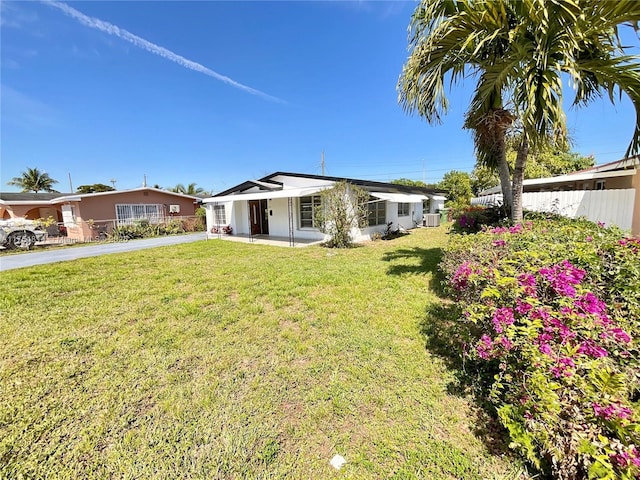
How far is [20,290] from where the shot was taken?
7.68 meters

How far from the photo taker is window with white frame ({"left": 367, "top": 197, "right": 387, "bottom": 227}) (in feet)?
59.8

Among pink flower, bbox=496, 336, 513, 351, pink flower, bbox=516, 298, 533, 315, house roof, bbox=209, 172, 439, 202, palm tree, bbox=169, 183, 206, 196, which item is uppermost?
palm tree, bbox=169, 183, 206, 196

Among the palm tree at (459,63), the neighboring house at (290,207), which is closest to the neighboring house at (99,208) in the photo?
the neighboring house at (290,207)

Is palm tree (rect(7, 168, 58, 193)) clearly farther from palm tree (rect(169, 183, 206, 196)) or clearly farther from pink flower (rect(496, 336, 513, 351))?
pink flower (rect(496, 336, 513, 351))

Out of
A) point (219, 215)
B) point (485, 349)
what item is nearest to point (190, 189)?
point (219, 215)

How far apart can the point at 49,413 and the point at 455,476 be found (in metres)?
4.75

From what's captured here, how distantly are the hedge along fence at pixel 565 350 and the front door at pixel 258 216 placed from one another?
18.6 meters

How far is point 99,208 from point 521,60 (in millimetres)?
30297

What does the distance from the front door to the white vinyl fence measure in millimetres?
17590

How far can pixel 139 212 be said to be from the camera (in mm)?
26422

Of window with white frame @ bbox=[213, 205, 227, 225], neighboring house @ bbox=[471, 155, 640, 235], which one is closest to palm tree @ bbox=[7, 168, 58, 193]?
window with white frame @ bbox=[213, 205, 227, 225]

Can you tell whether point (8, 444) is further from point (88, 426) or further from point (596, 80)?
point (596, 80)

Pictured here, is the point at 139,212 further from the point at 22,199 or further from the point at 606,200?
the point at 606,200

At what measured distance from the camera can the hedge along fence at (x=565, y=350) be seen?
6.30 feet
